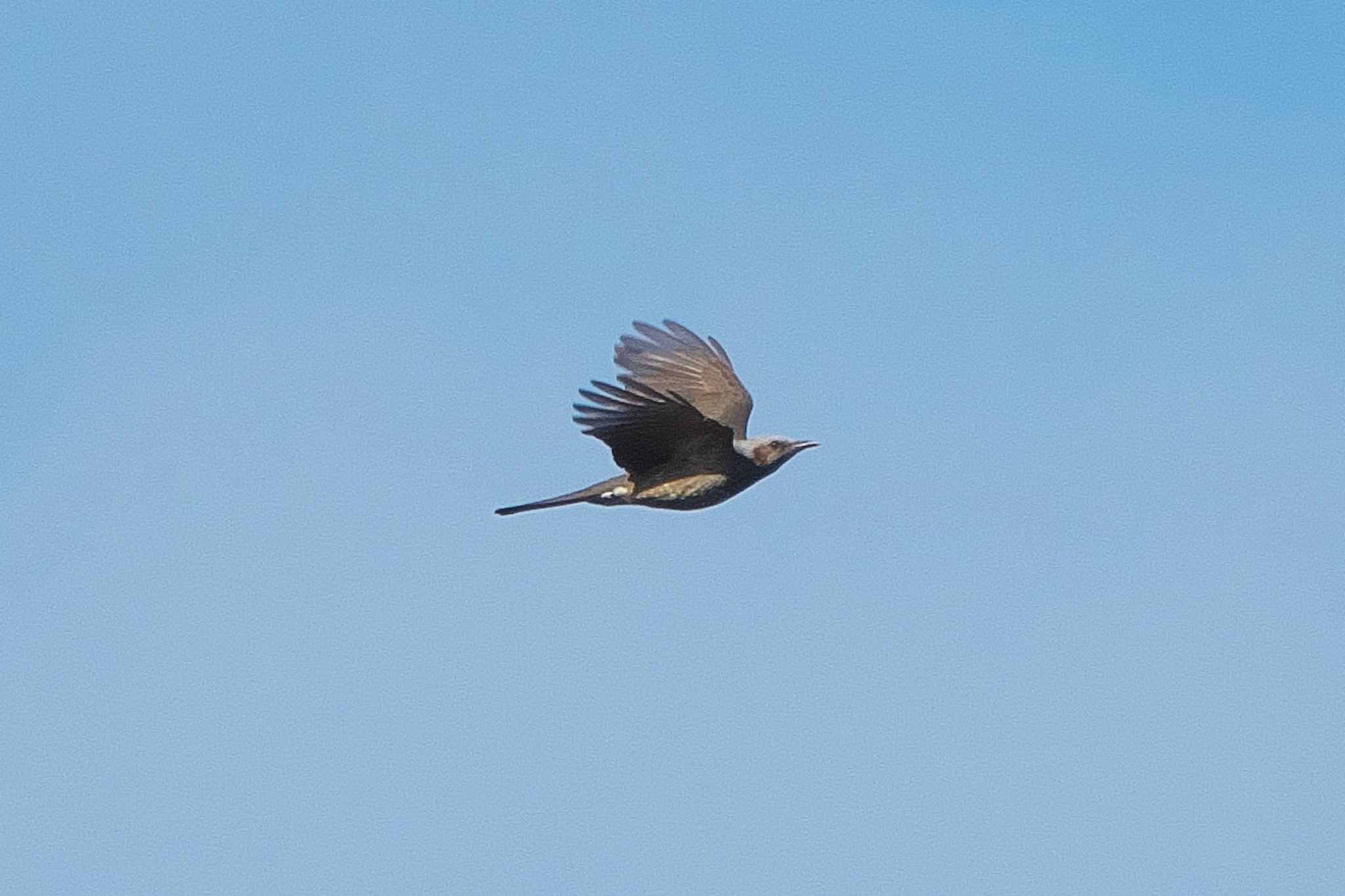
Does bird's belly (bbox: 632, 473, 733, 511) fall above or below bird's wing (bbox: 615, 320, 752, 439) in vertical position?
below

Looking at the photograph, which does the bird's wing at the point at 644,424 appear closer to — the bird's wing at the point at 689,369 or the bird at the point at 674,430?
the bird at the point at 674,430

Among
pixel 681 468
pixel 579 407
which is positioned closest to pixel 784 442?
pixel 681 468

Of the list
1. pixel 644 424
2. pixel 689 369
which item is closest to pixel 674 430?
pixel 644 424

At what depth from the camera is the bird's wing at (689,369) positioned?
16.2 m

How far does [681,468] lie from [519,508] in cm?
136

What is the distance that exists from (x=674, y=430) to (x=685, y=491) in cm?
79

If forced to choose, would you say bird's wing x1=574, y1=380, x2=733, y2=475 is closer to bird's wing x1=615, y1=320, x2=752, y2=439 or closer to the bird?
the bird

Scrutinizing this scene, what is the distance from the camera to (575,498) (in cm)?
1521

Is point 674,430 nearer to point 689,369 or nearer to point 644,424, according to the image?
point 644,424

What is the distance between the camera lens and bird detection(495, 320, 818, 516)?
46.5 ft

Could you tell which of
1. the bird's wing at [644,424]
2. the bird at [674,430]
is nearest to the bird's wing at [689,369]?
the bird at [674,430]

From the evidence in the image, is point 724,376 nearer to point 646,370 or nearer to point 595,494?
point 646,370

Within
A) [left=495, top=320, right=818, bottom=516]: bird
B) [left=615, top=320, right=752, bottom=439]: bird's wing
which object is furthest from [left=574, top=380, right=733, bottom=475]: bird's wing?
[left=615, top=320, right=752, bottom=439]: bird's wing

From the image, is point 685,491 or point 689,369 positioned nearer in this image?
point 685,491
